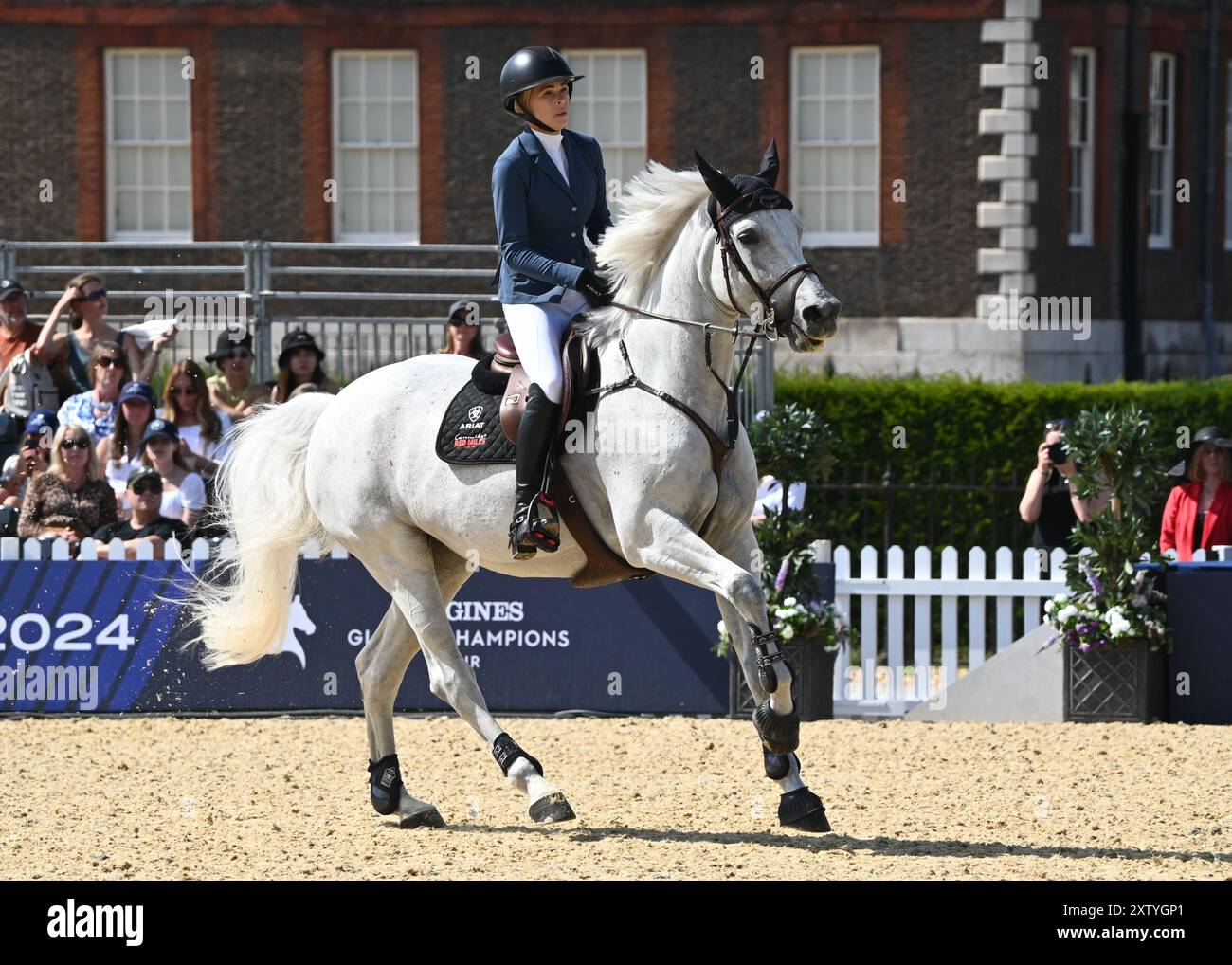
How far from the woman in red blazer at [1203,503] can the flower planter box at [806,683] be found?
242 cm

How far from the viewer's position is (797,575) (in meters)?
11.9

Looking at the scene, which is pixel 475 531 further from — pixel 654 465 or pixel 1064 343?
pixel 1064 343

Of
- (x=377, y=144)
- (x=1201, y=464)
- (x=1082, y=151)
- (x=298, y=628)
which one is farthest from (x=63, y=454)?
(x=1082, y=151)

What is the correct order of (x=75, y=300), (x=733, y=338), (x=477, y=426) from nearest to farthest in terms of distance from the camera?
1. (x=733, y=338)
2. (x=477, y=426)
3. (x=75, y=300)

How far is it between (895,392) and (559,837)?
32.9 ft

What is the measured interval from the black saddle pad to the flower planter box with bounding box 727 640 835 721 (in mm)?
3733

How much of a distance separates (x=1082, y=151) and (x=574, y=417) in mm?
18631

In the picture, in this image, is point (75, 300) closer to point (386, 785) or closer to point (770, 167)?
point (386, 785)

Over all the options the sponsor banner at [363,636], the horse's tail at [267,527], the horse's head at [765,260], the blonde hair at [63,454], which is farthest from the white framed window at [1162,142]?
the horse's head at [765,260]

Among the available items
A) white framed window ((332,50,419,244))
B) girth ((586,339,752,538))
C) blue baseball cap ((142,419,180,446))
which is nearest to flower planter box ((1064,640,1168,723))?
girth ((586,339,752,538))

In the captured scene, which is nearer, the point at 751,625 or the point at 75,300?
the point at 751,625

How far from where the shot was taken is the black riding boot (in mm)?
8055

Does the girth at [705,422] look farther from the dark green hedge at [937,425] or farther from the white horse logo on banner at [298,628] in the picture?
the dark green hedge at [937,425]

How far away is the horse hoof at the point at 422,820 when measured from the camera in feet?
28.1
